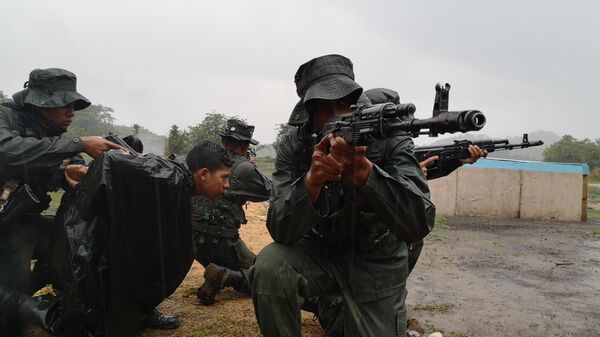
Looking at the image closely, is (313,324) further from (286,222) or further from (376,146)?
(376,146)

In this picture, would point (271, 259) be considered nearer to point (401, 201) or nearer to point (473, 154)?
point (401, 201)

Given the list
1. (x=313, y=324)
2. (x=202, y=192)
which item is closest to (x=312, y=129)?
(x=202, y=192)

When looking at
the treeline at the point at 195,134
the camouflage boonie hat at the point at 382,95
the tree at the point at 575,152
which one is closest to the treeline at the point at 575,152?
the tree at the point at 575,152

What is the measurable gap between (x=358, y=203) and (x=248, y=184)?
79.3 inches

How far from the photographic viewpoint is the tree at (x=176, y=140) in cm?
2178

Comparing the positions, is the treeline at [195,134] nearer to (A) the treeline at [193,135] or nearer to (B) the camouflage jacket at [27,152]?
(A) the treeline at [193,135]

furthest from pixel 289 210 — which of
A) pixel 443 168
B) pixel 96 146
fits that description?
pixel 443 168

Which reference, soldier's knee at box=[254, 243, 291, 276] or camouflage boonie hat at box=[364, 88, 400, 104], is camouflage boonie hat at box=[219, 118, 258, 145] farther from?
soldier's knee at box=[254, 243, 291, 276]

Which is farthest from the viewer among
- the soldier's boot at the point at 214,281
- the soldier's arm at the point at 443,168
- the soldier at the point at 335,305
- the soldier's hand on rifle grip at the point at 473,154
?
the soldier's hand on rifle grip at the point at 473,154

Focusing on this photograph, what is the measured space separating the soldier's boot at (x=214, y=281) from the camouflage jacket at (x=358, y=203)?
145cm

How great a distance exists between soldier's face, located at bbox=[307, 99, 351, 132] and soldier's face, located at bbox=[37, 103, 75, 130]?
2267mm

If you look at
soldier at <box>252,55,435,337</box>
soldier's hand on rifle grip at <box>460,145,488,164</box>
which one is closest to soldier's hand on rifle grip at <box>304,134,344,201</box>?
soldier at <box>252,55,435,337</box>

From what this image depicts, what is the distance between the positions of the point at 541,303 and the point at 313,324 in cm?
253

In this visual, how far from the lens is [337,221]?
278 centimetres
